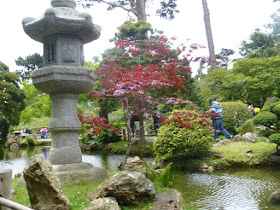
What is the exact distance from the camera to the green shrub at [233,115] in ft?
38.0

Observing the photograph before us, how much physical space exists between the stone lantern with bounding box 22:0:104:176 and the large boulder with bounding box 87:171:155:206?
189cm

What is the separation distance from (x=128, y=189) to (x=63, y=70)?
2546mm

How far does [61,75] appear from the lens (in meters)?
4.77

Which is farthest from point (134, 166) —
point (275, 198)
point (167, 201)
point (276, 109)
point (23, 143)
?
point (23, 143)

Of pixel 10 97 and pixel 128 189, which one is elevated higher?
pixel 10 97

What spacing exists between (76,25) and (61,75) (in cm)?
94

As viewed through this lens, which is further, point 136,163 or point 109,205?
point 136,163

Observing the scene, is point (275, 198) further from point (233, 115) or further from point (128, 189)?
point (233, 115)

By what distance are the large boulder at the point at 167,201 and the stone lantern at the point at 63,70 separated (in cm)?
209

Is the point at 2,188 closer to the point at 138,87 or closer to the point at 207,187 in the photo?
the point at 138,87

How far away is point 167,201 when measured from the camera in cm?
343

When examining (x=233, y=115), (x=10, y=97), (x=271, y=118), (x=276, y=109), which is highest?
(x=10, y=97)

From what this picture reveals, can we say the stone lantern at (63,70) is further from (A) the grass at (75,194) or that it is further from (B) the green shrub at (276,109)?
(B) the green shrub at (276,109)

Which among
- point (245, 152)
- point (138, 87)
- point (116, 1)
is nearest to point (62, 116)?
point (138, 87)
